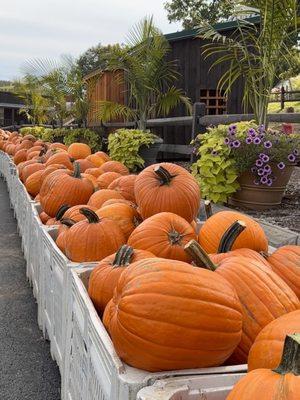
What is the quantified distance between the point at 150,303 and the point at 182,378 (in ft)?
0.74

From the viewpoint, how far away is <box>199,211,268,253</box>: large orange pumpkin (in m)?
2.19

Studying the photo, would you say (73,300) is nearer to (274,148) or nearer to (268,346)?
(268,346)

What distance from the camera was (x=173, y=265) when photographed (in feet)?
4.85

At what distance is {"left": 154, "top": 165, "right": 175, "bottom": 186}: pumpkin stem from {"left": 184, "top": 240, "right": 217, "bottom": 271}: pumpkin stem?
122 cm

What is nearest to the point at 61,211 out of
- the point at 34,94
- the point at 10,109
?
the point at 34,94

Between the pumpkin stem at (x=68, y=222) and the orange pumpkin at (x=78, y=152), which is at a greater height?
the orange pumpkin at (x=78, y=152)

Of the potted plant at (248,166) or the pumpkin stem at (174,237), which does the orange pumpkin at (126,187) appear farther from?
the potted plant at (248,166)

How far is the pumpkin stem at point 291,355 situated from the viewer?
0.97 metres

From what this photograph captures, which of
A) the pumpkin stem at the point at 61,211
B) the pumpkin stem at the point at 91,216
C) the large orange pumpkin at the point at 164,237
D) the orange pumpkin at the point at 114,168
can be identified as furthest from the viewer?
the orange pumpkin at the point at 114,168

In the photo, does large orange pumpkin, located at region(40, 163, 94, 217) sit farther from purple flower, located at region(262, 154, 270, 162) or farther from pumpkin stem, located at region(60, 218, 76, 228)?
purple flower, located at region(262, 154, 270, 162)

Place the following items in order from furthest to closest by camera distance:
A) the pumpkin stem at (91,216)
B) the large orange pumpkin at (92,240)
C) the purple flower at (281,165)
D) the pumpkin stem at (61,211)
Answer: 1. the purple flower at (281,165)
2. the pumpkin stem at (61,211)
3. the pumpkin stem at (91,216)
4. the large orange pumpkin at (92,240)

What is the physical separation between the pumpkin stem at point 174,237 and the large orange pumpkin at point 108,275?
0.98 feet

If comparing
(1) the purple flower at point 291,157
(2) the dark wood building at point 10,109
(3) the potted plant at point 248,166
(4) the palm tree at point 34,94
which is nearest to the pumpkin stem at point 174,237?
(3) the potted plant at point 248,166

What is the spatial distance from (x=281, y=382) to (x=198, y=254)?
670 millimetres
